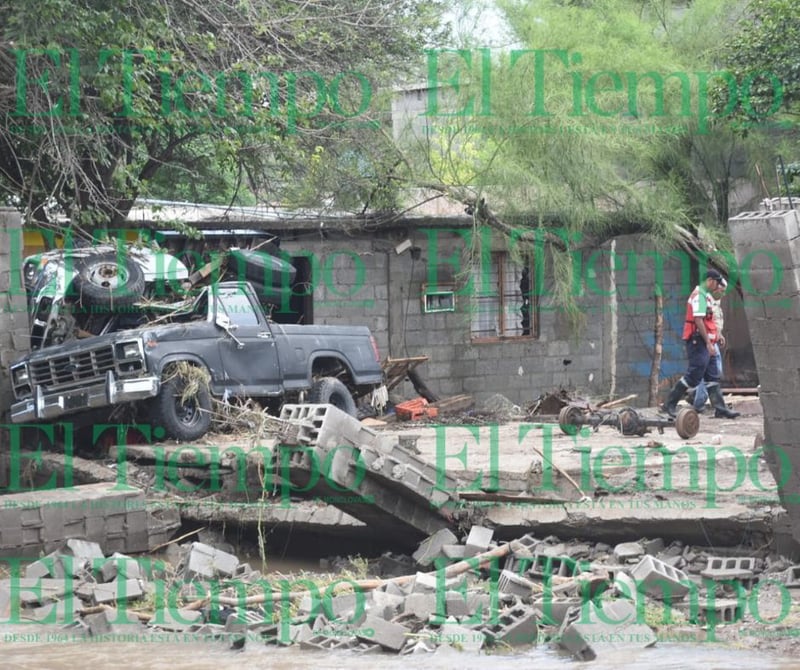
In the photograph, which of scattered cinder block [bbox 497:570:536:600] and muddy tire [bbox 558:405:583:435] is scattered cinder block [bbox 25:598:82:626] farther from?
muddy tire [bbox 558:405:583:435]

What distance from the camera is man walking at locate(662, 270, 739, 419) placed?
14.8 metres

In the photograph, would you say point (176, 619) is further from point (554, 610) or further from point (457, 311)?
point (457, 311)

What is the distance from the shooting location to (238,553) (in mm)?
12109

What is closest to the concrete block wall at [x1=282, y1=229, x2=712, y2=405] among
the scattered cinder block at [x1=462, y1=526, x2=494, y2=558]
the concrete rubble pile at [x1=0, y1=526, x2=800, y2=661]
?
the scattered cinder block at [x1=462, y1=526, x2=494, y2=558]

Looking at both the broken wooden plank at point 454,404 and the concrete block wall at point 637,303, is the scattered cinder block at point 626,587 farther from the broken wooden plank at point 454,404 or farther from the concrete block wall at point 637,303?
the concrete block wall at point 637,303

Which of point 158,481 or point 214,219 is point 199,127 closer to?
point 214,219

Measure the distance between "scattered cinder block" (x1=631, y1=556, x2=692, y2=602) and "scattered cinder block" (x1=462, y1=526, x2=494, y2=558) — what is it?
1604 mm

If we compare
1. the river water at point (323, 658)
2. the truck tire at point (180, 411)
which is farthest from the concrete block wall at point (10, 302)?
the river water at point (323, 658)

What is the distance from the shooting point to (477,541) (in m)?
10.3

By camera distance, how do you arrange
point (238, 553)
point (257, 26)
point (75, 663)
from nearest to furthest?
1. point (75, 663)
2. point (238, 553)
3. point (257, 26)

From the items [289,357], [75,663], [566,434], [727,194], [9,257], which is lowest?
[75,663]

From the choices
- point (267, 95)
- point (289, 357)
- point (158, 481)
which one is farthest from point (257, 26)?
point (158, 481)

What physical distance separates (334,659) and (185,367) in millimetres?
5573

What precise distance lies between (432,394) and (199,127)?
6.37m
